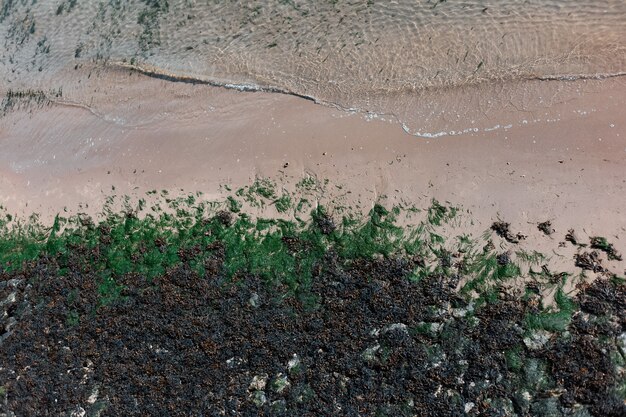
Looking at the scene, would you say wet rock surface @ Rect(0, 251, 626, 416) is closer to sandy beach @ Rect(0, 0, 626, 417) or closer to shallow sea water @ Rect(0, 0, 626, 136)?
sandy beach @ Rect(0, 0, 626, 417)

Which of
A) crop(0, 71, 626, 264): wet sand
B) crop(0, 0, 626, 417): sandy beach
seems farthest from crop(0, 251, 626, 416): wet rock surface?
crop(0, 71, 626, 264): wet sand

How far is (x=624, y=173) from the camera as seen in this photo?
272 inches

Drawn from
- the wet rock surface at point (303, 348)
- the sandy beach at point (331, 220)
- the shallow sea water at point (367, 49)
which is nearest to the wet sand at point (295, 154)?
the sandy beach at point (331, 220)

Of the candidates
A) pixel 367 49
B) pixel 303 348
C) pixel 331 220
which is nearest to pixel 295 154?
pixel 331 220

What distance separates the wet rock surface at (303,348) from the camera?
686 cm

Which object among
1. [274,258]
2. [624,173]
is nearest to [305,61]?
[274,258]

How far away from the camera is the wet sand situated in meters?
7.05

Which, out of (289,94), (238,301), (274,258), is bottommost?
(238,301)

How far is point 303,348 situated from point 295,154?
2.93 m

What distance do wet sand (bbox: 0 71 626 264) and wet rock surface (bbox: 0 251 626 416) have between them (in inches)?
45.0

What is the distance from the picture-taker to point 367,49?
26.0ft

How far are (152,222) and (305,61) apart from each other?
11.7 feet

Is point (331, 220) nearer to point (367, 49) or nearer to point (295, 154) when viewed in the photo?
point (295, 154)

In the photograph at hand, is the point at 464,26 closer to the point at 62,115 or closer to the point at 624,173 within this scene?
the point at 624,173
